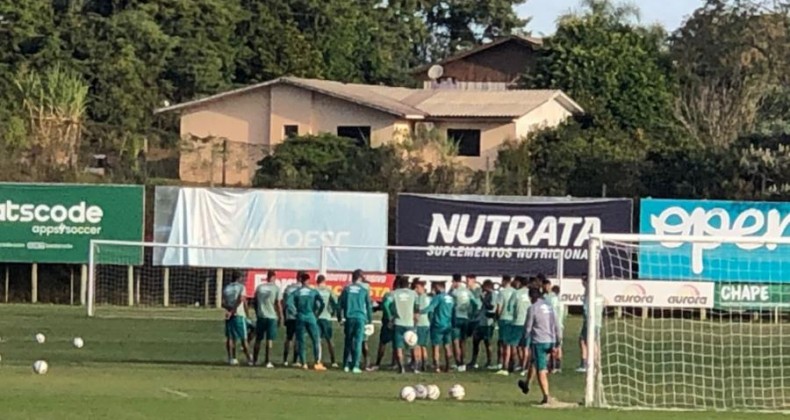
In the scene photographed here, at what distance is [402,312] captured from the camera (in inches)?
1105

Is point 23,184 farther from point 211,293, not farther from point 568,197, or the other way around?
point 568,197

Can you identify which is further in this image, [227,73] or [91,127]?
[227,73]

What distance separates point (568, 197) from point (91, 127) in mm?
22168

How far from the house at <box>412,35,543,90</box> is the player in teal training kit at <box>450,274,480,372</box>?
2045 inches

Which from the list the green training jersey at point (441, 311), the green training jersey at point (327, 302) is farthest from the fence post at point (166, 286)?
the green training jersey at point (441, 311)

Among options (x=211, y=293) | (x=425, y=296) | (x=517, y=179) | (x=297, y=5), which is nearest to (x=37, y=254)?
(x=211, y=293)

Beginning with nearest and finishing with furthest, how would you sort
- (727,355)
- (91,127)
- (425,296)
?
(425,296), (727,355), (91,127)

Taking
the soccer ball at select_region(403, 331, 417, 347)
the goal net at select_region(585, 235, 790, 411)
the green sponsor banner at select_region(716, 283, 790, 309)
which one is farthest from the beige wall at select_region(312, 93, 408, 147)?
the soccer ball at select_region(403, 331, 417, 347)

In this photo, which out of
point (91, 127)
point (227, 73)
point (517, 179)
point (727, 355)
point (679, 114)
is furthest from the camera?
point (227, 73)

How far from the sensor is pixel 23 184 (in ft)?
153

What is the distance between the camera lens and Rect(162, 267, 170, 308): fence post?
4647 cm

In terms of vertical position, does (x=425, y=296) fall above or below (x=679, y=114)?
below

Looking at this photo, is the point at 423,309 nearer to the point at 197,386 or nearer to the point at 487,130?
the point at 197,386

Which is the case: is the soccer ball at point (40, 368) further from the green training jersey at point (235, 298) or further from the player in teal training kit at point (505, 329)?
the player in teal training kit at point (505, 329)
